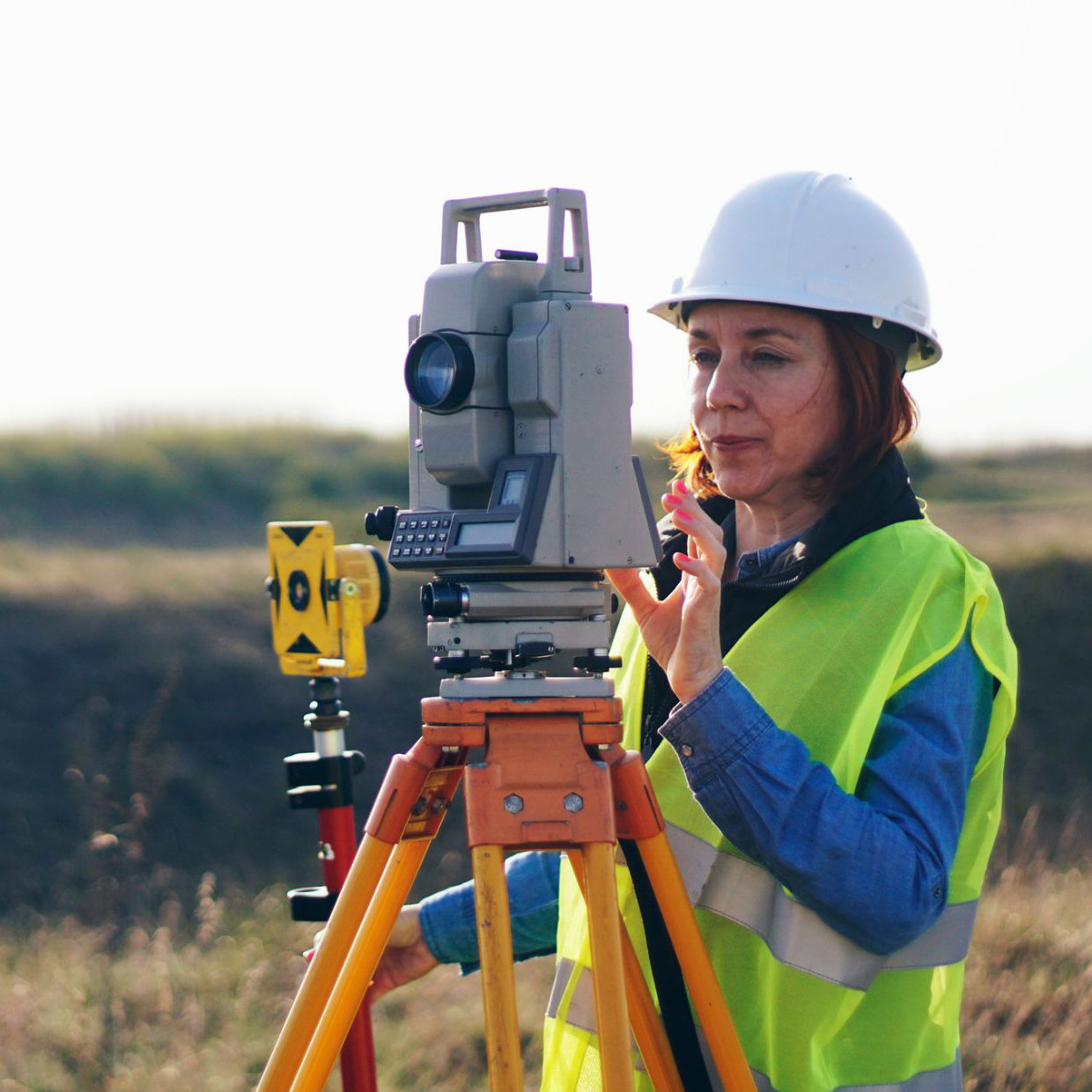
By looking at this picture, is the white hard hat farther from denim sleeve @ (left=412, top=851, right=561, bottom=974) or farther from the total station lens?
denim sleeve @ (left=412, top=851, right=561, bottom=974)

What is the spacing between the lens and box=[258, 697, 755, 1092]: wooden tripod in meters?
1.77

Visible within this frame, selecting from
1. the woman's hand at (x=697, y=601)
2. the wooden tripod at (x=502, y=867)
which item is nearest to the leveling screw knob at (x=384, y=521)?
the wooden tripod at (x=502, y=867)

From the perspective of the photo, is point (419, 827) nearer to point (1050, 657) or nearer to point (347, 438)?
point (1050, 657)

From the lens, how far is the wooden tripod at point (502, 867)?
1.77 meters

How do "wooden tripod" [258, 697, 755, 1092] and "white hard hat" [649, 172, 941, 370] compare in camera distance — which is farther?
"white hard hat" [649, 172, 941, 370]

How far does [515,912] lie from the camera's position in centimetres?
240

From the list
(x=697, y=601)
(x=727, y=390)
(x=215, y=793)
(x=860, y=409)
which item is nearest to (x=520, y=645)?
(x=697, y=601)

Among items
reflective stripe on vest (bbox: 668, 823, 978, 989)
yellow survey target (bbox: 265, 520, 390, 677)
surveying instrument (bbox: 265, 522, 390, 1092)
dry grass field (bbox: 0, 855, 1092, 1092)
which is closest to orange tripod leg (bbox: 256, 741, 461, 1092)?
reflective stripe on vest (bbox: 668, 823, 978, 989)

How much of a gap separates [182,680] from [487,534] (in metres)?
7.07

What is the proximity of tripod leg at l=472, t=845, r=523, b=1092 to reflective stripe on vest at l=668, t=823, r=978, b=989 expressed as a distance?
33cm

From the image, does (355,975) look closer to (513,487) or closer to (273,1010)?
(513,487)

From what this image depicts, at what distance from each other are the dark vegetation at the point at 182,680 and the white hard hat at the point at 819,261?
128 inches

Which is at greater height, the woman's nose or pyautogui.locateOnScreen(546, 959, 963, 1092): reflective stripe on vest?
the woman's nose

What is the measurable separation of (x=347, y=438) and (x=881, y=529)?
12.6 metres
